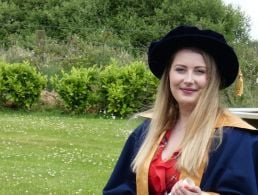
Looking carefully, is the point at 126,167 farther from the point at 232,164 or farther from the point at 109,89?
the point at 109,89

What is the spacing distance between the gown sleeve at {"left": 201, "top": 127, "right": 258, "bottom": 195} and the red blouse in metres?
0.13

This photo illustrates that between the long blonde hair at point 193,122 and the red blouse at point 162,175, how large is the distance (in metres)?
0.04

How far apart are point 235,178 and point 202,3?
28.1m

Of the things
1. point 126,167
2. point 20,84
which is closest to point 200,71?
point 126,167

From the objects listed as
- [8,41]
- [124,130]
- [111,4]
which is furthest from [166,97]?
[111,4]

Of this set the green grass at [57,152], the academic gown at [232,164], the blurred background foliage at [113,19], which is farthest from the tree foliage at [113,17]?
the academic gown at [232,164]

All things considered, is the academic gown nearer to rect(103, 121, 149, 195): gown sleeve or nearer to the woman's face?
the woman's face

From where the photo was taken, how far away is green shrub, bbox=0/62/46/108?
1578 centimetres

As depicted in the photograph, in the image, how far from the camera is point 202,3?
99.1 ft

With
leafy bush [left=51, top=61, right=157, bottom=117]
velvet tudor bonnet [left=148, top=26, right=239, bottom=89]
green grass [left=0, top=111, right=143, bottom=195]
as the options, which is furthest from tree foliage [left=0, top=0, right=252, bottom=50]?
velvet tudor bonnet [left=148, top=26, right=239, bottom=89]

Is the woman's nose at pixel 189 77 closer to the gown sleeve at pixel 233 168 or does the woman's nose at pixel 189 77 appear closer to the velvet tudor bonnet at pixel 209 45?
the velvet tudor bonnet at pixel 209 45

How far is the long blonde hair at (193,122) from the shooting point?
8.67 ft

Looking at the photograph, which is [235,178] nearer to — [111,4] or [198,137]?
[198,137]

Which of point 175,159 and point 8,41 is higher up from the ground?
point 175,159
